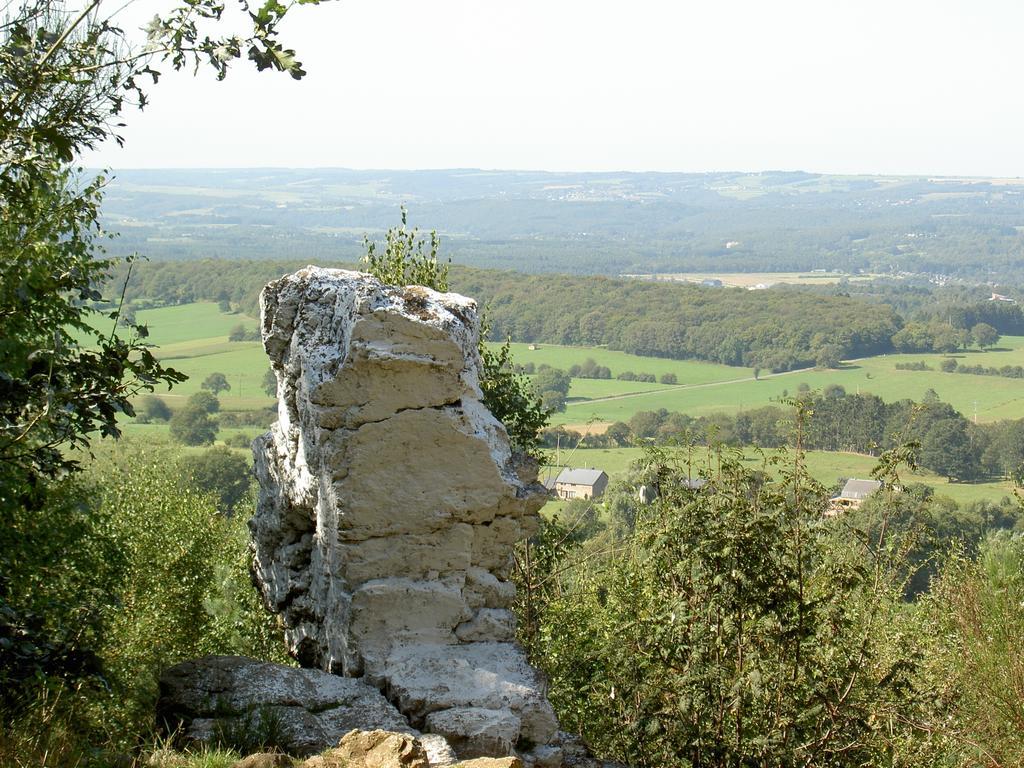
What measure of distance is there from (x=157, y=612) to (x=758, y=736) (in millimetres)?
8874

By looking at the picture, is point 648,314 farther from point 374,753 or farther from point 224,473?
point 374,753

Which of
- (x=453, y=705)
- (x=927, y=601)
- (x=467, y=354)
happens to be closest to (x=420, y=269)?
(x=467, y=354)

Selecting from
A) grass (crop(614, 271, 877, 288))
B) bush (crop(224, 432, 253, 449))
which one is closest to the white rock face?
bush (crop(224, 432, 253, 449))

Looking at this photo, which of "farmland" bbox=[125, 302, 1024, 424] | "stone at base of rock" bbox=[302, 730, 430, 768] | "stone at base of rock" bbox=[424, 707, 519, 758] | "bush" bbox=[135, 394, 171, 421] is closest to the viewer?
"stone at base of rock" bbox=[302, 730, 430, 768]

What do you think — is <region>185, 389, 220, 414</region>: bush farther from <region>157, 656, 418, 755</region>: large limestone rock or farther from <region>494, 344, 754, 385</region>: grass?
<region>157, 656, 418, 755</region>: large limestone rock

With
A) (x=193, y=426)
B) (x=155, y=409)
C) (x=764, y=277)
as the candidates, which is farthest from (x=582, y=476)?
(x=764, y=277)

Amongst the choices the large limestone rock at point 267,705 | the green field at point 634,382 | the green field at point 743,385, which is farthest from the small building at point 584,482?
the green field at point 743,385

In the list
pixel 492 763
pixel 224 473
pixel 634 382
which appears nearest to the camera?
pixel 492 763

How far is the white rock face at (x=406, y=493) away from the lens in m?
7.90

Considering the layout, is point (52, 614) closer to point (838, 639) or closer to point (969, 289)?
point (838, 639)

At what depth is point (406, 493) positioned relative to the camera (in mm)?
8117

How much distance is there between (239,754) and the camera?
6570mm

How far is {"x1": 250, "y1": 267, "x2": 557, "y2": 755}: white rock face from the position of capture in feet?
25.9

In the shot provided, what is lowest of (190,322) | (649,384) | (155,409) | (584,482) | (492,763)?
(649,384)
